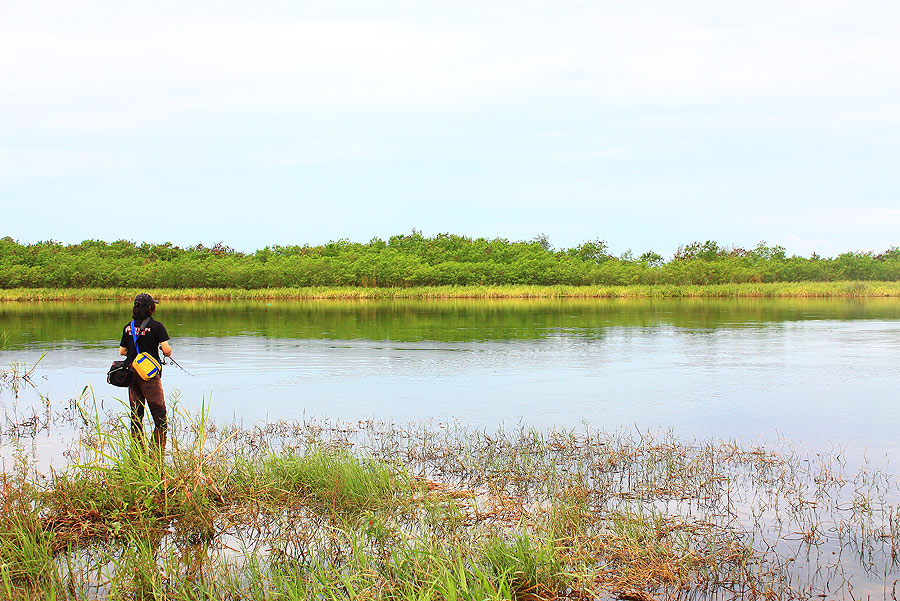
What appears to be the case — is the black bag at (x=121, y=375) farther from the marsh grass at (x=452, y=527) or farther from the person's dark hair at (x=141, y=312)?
the marsh grass at (x=452, y=527)

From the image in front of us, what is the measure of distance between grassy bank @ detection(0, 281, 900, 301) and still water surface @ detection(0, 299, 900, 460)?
133ft

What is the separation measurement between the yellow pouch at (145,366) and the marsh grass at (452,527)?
0.84 meters

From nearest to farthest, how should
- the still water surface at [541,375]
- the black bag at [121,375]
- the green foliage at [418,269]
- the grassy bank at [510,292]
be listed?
the black bag at [121,375] < the still water surface at [541,375] < the grassy bank at [510,292] < the green foliage at [418,269]

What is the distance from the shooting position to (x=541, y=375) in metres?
16.8

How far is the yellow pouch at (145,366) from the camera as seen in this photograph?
788 cm

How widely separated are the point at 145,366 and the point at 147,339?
0.92 ft

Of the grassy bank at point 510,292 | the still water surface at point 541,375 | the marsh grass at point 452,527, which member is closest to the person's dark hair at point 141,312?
the marsh grass at point 452,527

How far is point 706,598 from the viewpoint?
5273mm

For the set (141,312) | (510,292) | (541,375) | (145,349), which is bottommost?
(541,375)

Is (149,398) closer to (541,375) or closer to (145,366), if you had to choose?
(145,366)

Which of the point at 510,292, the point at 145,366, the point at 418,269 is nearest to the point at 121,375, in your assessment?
the point at 145,366

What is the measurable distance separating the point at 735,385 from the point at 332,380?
27.2ft

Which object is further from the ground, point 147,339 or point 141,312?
point 141,312

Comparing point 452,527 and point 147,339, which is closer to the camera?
point 452,527
